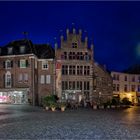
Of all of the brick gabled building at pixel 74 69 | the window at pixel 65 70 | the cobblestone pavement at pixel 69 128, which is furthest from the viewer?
the window at pixel 65 70

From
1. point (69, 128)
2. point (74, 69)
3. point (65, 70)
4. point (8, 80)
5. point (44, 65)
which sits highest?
point (44, 65)

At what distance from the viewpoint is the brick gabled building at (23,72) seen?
200ft

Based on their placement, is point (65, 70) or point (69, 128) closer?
point (69, 128)

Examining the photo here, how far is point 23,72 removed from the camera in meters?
61.8

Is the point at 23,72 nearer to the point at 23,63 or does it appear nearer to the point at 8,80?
the point at 23,63

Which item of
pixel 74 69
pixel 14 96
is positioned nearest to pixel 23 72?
pixel 14 96

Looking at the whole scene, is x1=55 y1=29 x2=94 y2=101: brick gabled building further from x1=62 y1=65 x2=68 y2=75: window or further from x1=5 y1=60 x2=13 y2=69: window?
x1=5 y1=60 x2=13 y2=69: window

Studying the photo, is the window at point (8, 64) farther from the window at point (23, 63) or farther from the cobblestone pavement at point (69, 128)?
the cobblestone pavement at point (69, 128)

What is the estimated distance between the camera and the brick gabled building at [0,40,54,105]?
200 ft

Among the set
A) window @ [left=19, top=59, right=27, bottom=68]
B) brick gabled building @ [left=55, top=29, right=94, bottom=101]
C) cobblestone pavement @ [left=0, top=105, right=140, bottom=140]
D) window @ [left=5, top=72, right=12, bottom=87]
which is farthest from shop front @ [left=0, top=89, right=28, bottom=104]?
cobblestone pavement @ [left=0, top=105, right=140, bottom=140]

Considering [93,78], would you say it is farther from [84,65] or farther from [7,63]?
[7,63]

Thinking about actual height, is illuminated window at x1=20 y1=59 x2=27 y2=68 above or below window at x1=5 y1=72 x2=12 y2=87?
above

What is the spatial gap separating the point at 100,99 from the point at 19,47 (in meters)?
19.7

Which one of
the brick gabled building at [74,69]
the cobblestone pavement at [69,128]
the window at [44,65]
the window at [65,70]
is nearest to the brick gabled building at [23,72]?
the window at [44,65]
